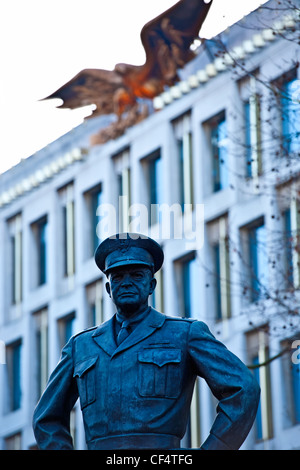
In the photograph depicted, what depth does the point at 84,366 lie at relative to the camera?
12070 mm

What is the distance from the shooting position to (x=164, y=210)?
4888cm

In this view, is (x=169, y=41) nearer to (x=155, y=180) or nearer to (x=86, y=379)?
(x=155, y=180)

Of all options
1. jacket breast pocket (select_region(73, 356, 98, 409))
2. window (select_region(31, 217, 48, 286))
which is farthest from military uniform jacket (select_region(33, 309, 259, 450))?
window (select_region(31, 217, 48, 286))

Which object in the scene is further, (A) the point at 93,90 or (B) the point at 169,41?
(A) the point at 93,90

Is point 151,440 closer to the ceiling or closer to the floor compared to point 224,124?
closer to the floor

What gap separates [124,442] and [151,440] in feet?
0.58

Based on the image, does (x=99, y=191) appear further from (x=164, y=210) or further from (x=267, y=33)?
(x=267, y=33)

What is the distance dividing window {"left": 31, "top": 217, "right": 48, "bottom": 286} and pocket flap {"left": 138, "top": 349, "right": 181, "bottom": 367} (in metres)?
43.6

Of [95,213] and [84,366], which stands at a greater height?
[95,213]

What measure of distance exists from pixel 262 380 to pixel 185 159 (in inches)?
326

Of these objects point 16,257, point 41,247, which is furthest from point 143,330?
point 16,257

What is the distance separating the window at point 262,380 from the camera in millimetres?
42334

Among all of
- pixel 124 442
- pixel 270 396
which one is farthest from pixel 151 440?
pixel 270 396
